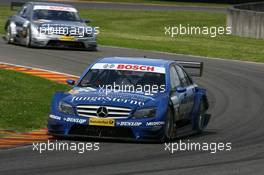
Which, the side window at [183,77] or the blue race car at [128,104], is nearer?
A: the blue race car at [128,104]

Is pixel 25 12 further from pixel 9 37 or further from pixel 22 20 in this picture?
pixel 9 37

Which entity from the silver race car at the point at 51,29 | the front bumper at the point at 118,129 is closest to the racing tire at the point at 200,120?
the front bumper at the point at 118,129

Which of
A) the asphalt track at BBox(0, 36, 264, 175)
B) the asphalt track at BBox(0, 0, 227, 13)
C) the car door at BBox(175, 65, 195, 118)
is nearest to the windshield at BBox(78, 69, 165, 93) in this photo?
the car door at BBox(175, 65, 195, 118)

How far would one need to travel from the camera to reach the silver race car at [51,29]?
27.9 metres

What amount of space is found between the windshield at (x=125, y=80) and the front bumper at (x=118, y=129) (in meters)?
0.90

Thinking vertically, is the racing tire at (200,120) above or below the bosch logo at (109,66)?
below

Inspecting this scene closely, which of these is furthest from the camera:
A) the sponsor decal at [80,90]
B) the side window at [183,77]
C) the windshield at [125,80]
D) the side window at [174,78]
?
the side window at [183,77]

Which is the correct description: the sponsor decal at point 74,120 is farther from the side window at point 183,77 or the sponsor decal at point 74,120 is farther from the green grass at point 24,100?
the side window at point 183,77

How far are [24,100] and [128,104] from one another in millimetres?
4724

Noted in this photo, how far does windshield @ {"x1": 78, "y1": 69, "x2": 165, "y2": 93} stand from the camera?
1388 cm

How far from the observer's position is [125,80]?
46.0 feet

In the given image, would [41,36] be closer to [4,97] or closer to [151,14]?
[4,97]

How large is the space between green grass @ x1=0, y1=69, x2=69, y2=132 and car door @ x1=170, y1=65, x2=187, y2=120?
7.48 ft

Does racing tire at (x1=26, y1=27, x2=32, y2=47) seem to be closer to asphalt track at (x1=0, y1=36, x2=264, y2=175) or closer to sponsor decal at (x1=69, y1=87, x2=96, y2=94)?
asphalt track at (x1=0, y1=36, x2=264, y2=175)
